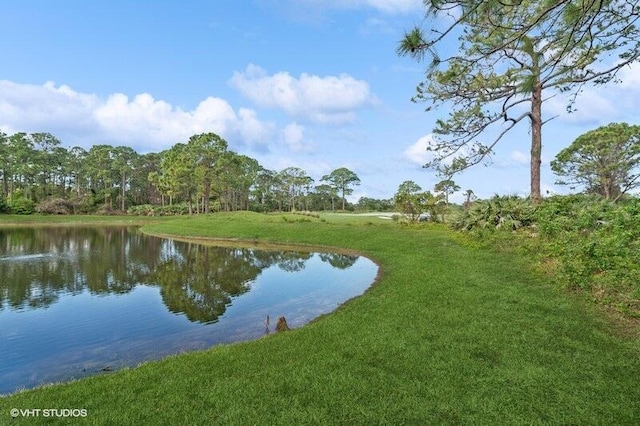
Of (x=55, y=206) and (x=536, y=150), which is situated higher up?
(x=536, y=150)

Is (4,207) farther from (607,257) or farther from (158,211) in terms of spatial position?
(607,257)

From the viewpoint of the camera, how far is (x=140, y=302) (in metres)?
11.7

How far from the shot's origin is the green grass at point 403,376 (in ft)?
14.1

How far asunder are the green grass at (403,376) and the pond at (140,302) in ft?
6.84

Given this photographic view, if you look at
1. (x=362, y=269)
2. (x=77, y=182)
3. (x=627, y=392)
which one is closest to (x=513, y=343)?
(x=627, y=392)

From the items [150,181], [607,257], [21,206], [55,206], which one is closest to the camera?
[607,257]

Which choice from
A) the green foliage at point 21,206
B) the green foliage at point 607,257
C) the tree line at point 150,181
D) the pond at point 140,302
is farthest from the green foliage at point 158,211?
the green foliage at point 607,257

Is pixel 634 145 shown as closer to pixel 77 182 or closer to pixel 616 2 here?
pixel 616 2

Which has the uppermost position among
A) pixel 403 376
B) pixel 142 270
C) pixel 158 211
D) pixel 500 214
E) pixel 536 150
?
pixel 536 150

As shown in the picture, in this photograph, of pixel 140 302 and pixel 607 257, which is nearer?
pixel 607 257

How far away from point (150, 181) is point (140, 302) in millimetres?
68223

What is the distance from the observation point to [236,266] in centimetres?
1855

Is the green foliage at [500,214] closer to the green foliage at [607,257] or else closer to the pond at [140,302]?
the pond at [140,302]

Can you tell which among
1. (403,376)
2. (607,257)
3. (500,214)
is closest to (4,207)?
(500,214)
